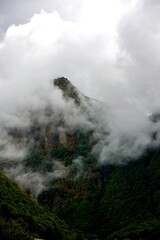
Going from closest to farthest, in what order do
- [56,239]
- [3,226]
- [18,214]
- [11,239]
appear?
1. [11,239]
2. [3,226]
3. [18,214]
4. [56,239]

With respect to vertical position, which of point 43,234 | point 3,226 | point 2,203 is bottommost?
point 3,226

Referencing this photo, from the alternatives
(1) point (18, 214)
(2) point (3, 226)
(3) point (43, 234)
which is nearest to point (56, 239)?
(3) point (43, 234)

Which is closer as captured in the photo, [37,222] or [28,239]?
[28,239]

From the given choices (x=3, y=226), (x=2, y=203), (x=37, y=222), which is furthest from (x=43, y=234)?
(x=3, y=226)

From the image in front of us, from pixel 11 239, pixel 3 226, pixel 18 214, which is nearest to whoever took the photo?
pixel 11 239

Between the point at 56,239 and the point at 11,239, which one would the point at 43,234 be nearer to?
the point at 56,239

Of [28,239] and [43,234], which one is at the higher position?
[43,234]

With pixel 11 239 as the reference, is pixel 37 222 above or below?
above

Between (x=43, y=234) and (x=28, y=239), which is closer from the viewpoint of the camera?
(x=28, y=239)

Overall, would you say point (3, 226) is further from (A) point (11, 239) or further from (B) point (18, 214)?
(B) point (18, 214)
